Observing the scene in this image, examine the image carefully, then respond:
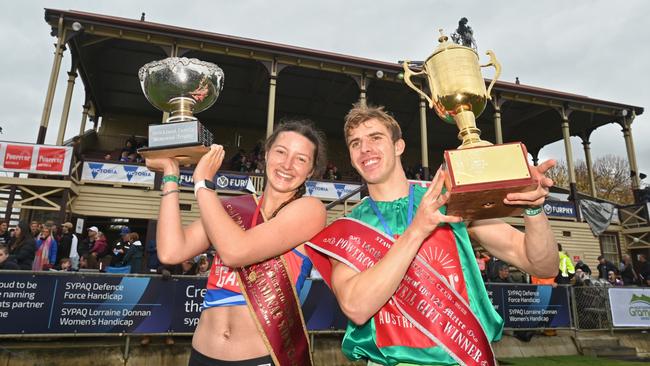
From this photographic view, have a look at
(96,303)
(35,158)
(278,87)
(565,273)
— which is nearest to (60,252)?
(96,303)

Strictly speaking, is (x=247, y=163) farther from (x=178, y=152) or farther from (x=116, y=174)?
(x=178, y=152)

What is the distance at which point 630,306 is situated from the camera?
10.2m

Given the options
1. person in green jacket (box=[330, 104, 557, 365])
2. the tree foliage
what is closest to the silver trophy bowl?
person in green jacket (box=[330, 104, 557, 365])

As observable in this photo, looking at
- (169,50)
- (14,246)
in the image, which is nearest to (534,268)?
(14,246)

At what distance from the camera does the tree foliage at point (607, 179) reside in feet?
126

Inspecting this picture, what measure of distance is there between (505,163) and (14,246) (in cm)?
995

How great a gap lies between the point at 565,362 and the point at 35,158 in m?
15.3

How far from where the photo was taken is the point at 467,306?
1693 mm

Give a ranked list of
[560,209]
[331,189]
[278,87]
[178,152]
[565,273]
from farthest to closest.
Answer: [278,87] < [560,209] < [331,189] < [565,273] < [178,152]

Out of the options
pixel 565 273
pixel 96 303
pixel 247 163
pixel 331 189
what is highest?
pixel 247 163

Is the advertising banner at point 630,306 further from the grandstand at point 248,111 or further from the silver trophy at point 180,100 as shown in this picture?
the silver trophy at point 180,100

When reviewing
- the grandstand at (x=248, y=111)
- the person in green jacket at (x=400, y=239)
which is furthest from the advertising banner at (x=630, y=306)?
the person in green jacket at (x=400, y=239)

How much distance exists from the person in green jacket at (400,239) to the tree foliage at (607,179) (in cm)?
4087

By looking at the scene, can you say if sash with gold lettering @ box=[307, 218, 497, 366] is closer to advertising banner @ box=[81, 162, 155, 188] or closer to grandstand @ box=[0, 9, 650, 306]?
grandstand @ box=[0, 9, 650, 306]
